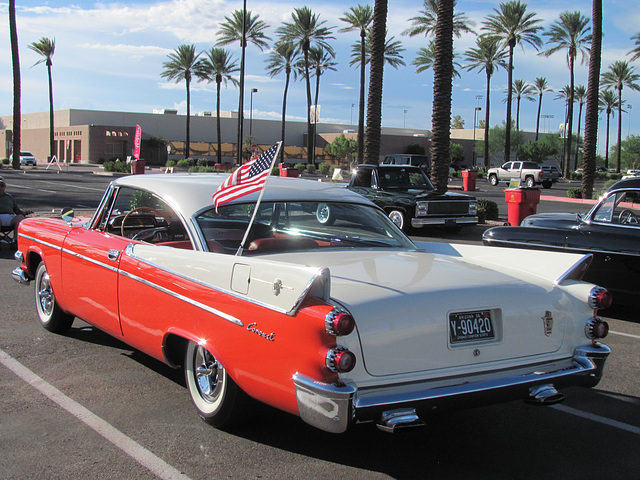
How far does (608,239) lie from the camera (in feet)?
24.0

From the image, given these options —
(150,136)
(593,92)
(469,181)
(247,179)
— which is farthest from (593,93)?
(150,136)

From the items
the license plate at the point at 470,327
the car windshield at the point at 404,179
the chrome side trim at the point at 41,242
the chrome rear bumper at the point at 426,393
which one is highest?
the car windshield at the point at 404,179

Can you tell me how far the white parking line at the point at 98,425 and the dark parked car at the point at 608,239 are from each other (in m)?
5.44

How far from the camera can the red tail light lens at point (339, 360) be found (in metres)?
3.14

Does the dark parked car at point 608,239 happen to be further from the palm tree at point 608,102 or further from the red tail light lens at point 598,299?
the palm tree at point 608,102

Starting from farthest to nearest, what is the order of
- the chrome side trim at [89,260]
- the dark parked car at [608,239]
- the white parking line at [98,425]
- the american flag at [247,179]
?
1. the dark parked car at [608,239]
2. the chrome side trim at [89,260]
3. the american flag at [247,179]
4. the white parking line at [98,425]

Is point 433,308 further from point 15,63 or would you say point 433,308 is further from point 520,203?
point 15,63

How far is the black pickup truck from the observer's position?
50.8 feet

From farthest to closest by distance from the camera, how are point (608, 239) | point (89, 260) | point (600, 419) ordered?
point (608, 239)
point (89, 260)
point (600, 419)

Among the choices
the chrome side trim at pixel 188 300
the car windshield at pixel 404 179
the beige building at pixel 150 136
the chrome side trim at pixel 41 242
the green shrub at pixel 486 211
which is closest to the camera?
the chrome side trim at pixel 188 300

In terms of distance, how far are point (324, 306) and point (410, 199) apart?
41.1 ft

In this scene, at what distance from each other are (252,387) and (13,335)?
352cm

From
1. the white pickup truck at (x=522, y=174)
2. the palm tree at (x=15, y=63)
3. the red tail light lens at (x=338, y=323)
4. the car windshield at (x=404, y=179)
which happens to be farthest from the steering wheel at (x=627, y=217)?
the palm tree at (x=15, y=63)

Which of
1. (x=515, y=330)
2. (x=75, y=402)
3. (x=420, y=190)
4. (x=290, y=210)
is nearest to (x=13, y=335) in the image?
(x=75, y=402)
